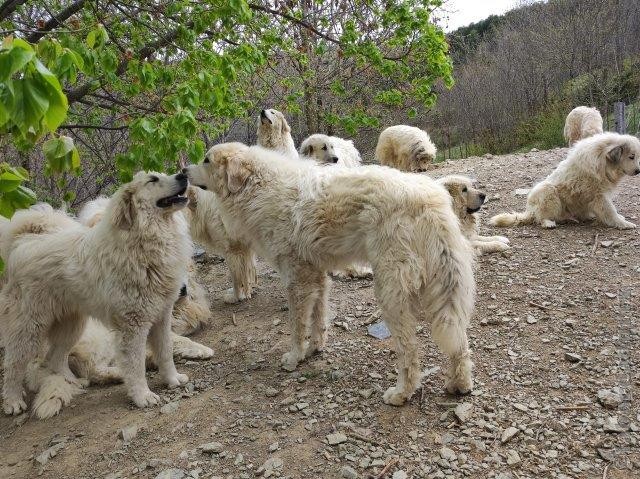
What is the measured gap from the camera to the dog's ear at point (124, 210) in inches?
164

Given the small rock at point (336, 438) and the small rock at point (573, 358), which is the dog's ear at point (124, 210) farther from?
the small rock at point (573, 358)

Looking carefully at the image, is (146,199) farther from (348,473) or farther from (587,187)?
(587,187)

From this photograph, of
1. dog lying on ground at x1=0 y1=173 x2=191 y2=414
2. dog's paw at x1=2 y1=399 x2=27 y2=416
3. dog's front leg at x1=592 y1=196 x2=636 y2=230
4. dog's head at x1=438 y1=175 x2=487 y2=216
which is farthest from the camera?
dog's front leg at x1=592 y1=196 x2=636 y2=230

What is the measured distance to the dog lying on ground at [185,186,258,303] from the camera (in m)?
6.38

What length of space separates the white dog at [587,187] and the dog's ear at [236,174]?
450cm

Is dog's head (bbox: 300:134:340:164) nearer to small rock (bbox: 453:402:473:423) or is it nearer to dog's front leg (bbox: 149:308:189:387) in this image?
dog's front leg (bbox: 149:308:189:387)

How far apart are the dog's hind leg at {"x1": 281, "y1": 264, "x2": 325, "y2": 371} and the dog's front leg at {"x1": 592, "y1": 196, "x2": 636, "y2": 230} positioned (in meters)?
4.89

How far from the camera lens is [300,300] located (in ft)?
14.5

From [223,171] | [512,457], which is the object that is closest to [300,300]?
[223,171]

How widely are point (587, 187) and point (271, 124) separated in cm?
495

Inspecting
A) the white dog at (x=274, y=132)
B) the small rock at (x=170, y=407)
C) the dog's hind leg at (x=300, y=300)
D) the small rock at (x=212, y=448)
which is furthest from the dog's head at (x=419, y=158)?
the small rock at (x=212, y=448)

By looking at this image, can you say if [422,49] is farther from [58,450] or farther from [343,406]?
[58,450]

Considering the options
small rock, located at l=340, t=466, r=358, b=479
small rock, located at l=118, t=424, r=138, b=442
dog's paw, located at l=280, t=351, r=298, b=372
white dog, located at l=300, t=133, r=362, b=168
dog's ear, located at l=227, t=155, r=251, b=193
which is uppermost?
white dog, located at l=300, t=133, r=362, b=168

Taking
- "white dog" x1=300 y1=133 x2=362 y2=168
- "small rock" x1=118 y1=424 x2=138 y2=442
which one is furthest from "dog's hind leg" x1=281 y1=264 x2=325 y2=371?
"white dog" x1=300 y1=133 x2=362 y2=168
